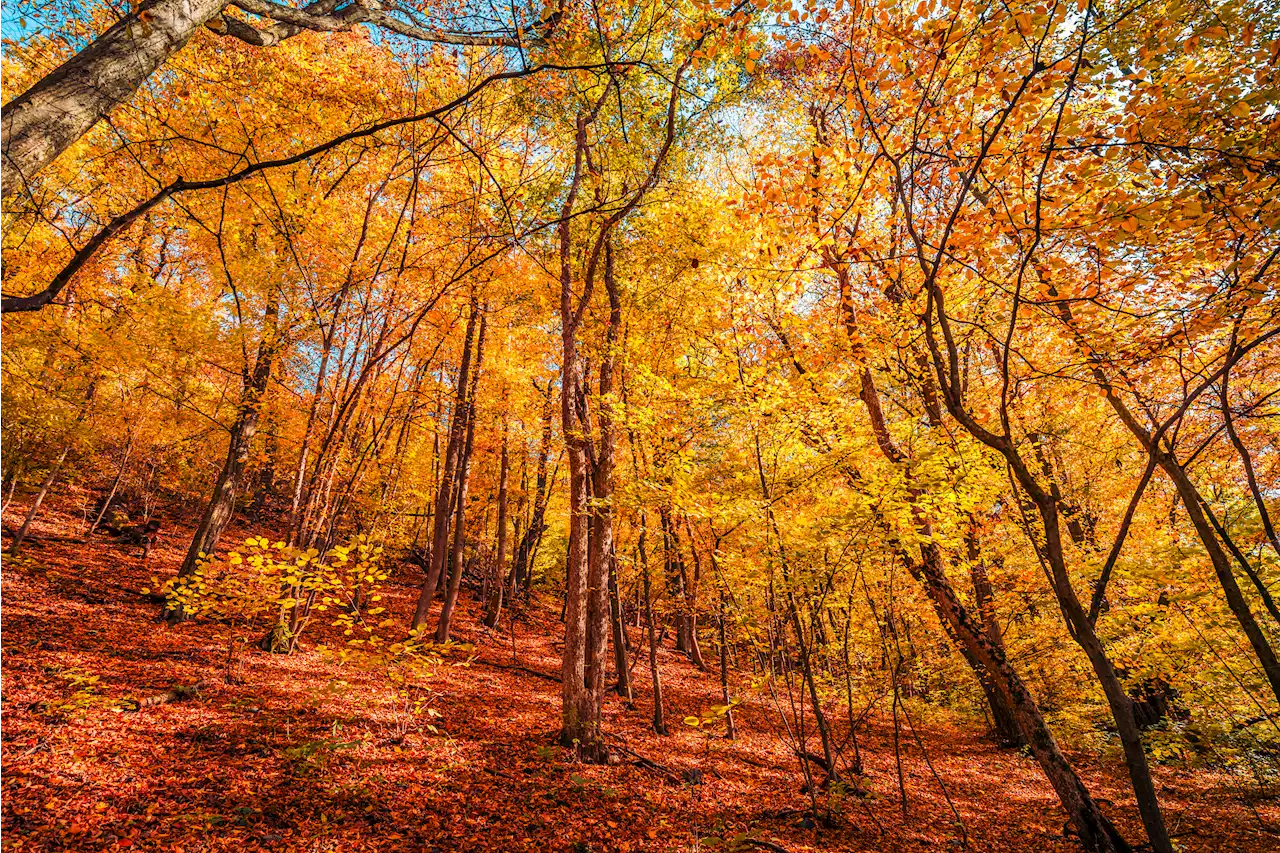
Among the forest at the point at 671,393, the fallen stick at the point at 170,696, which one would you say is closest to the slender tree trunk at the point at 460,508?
the forest at the point at 671,393

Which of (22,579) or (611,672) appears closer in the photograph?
(22,579)

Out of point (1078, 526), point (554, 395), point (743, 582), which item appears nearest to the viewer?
point (743, 582)

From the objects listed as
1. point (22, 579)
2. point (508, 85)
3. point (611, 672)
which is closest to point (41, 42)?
point (508, 85)

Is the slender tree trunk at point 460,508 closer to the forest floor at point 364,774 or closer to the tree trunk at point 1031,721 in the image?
the forest floor at point 364,774

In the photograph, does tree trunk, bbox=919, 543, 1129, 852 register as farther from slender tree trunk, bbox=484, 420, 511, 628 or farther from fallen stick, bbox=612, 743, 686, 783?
slender tree trunk, bbox=484, 420, 511, 628

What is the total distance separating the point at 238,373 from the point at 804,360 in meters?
9.16

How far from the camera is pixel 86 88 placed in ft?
7.47

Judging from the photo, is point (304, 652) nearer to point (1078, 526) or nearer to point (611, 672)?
point (611, 672)

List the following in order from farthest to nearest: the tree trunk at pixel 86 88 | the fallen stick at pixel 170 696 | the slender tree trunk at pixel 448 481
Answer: the slender tree trunk at pixel 448 481 → the fallen stick at pixel 170 696 → the tree trunk at pixel 86 88

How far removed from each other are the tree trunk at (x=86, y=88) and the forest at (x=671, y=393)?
17 millimetres

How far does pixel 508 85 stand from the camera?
6707mm

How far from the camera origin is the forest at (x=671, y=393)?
11.4 feet

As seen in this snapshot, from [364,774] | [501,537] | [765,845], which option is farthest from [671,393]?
[501,537]

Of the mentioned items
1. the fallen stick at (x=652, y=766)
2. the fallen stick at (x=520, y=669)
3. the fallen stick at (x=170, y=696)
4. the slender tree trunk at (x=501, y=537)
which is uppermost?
the slender tree trunk at (x=501, y=537)
